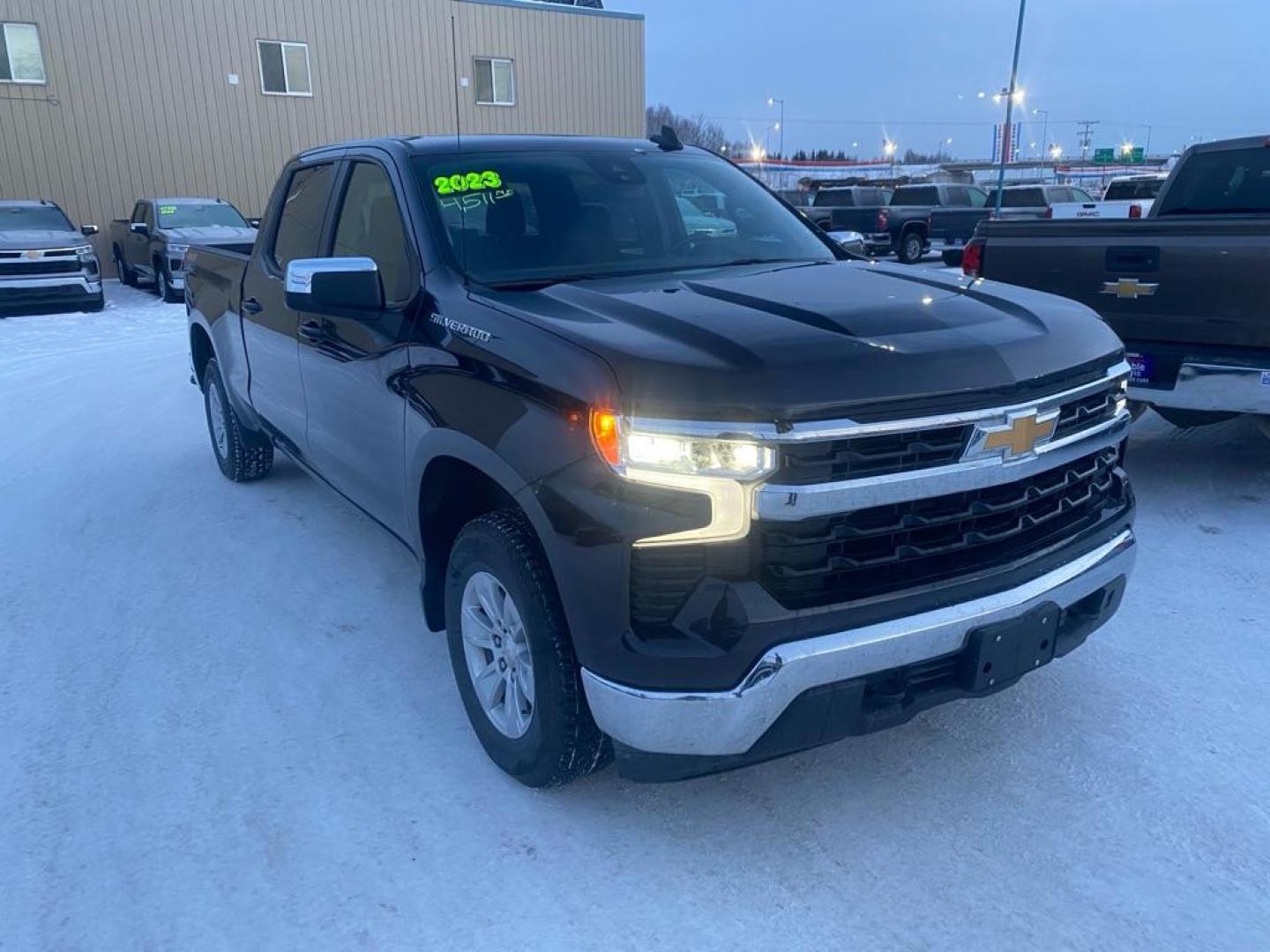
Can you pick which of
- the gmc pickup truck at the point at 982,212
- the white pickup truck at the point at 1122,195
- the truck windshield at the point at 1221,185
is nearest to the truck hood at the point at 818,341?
the truck windshield at the point at 1221,185

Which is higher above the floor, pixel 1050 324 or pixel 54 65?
pixel 54 65

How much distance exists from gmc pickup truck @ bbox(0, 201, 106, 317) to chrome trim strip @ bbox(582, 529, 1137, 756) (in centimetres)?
1519

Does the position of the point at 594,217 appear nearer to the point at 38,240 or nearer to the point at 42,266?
the point at 42,266

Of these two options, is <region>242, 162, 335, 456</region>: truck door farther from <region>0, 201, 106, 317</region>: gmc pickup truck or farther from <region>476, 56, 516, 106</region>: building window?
<region>476, 56, 516, 106</region>: building window

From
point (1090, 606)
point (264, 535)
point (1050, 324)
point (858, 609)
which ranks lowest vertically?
point (264, 535)

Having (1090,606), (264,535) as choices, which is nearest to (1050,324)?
(1090,606)

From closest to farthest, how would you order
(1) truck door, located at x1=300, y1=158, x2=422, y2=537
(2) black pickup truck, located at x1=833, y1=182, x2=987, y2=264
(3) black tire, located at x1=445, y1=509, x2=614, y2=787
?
(3) black tire, located at x1=445, y1=509, x2=614, y2=787 < (1) truck door, located at x1=300, y1=158, x2=422, y2=537 < (2) black pickup truck, located at x1=833, y1=182, x2=987, y2=264

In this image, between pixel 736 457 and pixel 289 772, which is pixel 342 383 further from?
pixel 736 457

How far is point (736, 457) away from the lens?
7.64 ft

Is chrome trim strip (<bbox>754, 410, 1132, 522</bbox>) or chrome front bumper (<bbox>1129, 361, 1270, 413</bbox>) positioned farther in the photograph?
chrome front bumper (<bbox>1129, 361, 1270, 413</bbox>)

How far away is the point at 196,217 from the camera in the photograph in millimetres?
17109

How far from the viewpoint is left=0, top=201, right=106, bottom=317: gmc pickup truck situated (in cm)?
1441

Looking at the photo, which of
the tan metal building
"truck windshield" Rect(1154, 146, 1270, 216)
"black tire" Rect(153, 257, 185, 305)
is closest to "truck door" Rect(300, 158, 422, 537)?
"truck windshield" Rect(1154, 146, 1270, 216)

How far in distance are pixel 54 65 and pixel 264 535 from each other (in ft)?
64.3
